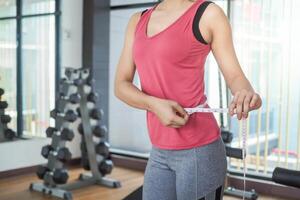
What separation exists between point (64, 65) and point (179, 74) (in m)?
3.62

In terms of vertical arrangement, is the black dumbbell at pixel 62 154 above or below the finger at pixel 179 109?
below

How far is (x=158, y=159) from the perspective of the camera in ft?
3.27

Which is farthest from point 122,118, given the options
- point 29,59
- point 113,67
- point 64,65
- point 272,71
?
point 272,71

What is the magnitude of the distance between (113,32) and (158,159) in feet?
13.0

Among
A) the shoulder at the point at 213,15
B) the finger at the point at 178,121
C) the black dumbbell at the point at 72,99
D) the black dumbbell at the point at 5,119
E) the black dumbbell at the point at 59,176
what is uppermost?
the shoulder at the point at 213,15

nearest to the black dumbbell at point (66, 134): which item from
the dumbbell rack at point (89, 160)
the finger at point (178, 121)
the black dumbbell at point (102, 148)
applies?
the dumbbell rack at point (89, 160)

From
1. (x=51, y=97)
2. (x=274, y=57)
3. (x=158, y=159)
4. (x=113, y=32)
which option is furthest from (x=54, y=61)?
(x=158, y=159)

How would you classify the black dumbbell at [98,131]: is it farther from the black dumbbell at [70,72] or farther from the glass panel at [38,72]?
the glass panel at [38,72]

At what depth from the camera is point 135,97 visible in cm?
98

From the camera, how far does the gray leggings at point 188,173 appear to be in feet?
3.11

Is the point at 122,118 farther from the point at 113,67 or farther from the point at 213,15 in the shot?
the point at 213,15

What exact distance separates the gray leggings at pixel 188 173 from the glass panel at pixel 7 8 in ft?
10.7

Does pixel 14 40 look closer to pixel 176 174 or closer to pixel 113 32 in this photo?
pixel 113 32

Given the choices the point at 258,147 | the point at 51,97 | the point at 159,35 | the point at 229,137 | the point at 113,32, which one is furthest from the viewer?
the point at 113,32
